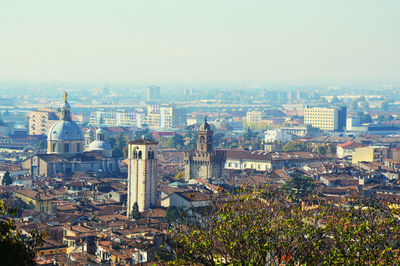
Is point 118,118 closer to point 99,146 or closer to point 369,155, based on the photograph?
point 369,155

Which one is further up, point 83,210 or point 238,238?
point 238,238

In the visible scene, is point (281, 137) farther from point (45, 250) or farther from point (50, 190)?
point (45, 250)

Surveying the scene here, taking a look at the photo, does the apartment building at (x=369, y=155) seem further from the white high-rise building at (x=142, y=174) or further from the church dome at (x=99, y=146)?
the white high-rise building at (x=142, y=174)

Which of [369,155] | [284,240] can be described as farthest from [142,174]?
[369,155]

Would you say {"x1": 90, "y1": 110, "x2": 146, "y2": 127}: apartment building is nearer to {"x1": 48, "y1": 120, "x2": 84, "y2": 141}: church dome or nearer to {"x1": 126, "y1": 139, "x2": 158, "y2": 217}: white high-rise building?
{"x1": 48, "y1": 120, "x2": 84, "y2": 141}: church dome

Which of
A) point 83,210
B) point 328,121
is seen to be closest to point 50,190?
point 83,210
